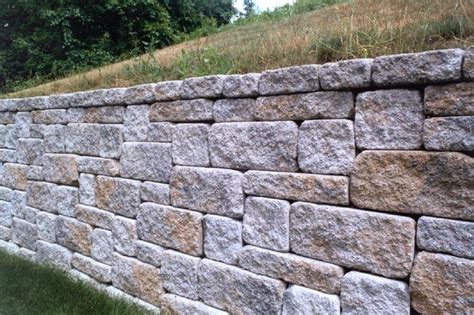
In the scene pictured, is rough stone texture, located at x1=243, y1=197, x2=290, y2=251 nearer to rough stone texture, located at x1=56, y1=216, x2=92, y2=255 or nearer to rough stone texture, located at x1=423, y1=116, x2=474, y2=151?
rough stone texture, located at x1=423, y1=116, x2=474, y2=151

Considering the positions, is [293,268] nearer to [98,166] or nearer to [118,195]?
[118,195]

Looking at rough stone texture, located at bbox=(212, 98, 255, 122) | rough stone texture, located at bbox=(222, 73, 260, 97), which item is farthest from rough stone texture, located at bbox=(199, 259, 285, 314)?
rough stone texture, located at bbox=(222, 73, 260, 97)

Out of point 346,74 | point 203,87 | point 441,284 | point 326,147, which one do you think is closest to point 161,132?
point 203,87

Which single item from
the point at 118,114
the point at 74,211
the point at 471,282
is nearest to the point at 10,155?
the point at 74,211

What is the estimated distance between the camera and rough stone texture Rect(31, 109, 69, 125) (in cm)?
454

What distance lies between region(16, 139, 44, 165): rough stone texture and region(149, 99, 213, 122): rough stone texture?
2.01 m

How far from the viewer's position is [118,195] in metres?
3.83

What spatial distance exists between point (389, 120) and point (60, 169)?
11.4ft

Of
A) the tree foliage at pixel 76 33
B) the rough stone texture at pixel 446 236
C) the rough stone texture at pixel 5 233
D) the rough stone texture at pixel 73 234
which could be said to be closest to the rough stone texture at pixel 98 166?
the rough stone texture at pixel 73 234

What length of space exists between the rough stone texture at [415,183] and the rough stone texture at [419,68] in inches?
13.5

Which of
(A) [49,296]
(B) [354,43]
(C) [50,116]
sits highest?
(B) [354,43]

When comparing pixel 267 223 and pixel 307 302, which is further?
pixel 267 223

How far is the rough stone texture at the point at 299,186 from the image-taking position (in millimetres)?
2371

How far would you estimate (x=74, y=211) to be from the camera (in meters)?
4.34
